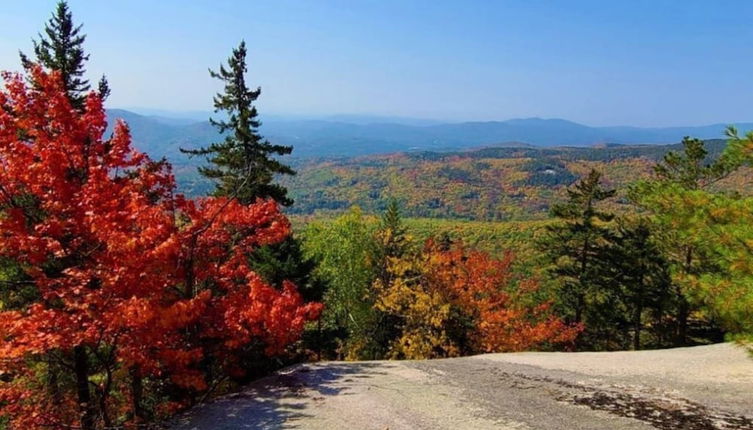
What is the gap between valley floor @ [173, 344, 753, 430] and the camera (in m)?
11.9

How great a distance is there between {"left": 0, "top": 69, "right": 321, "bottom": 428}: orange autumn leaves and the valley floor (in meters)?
1.76

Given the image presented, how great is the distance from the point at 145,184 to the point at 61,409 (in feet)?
25.4

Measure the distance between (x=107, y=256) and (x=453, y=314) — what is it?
2047 cm

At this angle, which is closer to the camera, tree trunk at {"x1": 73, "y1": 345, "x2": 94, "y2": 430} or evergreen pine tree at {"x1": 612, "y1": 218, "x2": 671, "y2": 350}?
tree trunk at {"x1": 73, "y1": 345, "x2": 94, "y2": 430}

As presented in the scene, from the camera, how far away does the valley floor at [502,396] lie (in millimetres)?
11867

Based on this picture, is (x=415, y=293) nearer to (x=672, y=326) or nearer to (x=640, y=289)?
(x=640, y=289)

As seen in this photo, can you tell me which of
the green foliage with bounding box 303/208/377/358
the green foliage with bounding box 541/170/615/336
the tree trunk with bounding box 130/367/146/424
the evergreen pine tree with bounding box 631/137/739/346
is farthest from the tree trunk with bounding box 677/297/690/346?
the tree trunk with bounding box 130/367/146/424

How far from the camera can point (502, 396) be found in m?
13.9

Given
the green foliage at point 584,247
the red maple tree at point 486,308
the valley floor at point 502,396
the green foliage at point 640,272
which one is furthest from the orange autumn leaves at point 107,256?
the green foliage at point 640,272

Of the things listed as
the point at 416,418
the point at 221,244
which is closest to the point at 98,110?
the point at 221,244

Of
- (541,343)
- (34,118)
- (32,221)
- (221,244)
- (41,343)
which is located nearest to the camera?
(41,343)

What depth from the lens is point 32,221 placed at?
42.6 feet

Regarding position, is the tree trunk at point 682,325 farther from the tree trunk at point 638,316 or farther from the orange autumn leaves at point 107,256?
the orange autumn leaves at point 107,256

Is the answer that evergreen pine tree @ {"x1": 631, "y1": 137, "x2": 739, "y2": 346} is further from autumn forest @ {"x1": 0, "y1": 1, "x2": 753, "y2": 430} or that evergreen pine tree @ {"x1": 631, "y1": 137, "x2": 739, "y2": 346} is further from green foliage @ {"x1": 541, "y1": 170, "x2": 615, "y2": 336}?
green foliage @ {"x1": 541, "y1": 170, "x2": 615, "y2": 336}
